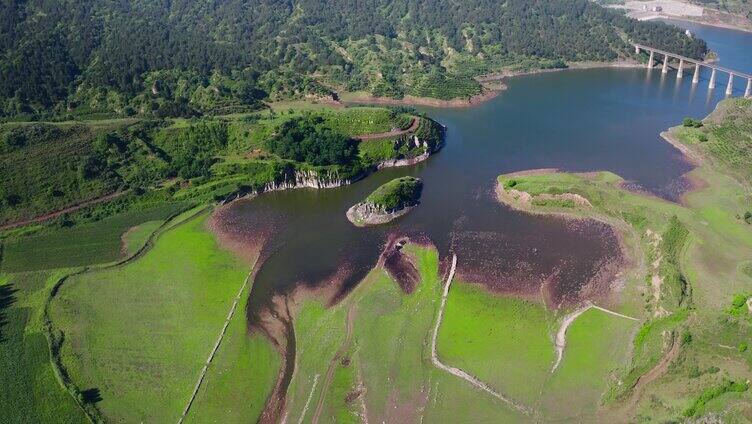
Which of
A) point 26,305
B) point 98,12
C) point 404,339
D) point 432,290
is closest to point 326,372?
point 404,339

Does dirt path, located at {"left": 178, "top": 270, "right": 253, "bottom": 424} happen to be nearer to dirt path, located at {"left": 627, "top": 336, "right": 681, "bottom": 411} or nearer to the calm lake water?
the calm lake water

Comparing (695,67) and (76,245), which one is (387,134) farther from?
(695,67)

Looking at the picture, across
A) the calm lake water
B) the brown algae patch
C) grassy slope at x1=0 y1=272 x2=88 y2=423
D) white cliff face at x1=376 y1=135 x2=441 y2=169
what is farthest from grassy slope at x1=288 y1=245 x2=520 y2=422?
white cliff face at x1=376 y1=135 x2=441 y2=169

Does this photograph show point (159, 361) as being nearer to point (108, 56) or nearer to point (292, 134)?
point (292, 134)

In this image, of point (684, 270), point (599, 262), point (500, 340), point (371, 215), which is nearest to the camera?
point (500, 340)

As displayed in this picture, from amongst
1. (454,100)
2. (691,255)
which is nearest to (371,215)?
(691,255)

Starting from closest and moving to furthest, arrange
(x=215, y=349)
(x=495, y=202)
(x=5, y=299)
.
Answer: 1. (x=215, y=349)
2. (x=5, y=299)
3. (x=495, y=202)

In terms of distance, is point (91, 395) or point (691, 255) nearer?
point (91, 395)
